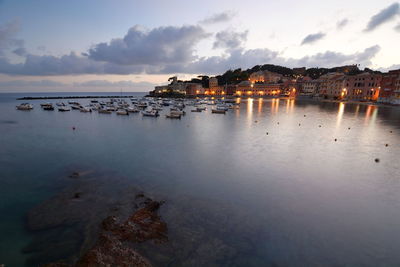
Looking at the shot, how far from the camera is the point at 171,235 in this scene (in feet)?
30.6

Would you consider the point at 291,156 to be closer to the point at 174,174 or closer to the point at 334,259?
the point at 174,174

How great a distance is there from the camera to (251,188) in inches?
577

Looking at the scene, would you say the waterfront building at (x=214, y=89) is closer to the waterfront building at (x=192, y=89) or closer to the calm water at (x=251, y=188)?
the waterfront building at (x=192, y=89)

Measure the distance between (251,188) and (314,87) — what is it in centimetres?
13436

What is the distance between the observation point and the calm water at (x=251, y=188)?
8.97m

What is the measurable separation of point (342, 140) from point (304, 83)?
119581 mm

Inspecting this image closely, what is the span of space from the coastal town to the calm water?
67.6 meters

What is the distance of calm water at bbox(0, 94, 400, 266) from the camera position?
897 cm

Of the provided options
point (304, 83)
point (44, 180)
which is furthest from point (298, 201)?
point (304, 83)

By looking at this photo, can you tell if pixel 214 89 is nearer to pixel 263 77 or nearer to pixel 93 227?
pixel 263 77

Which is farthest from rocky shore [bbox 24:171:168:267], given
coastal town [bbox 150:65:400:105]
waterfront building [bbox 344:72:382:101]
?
waterfront building [bbox 344:72:382:101]

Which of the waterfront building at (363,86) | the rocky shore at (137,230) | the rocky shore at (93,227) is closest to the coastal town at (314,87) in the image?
the waterfront building at (363,86)

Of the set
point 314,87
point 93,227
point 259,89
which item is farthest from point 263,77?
point 93,227

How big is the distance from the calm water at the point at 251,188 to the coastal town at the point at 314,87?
67.6 meters
